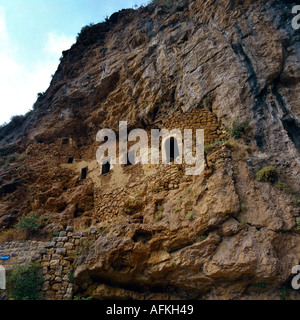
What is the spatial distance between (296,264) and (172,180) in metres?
3.78

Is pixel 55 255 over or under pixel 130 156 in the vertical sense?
under

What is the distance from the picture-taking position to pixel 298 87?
21.6 feet

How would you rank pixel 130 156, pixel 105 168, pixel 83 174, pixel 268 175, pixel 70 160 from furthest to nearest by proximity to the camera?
pixel 70 160 → pixel 83 174 → pixel 105 168 → pixel 130 156 → pixel 268 175

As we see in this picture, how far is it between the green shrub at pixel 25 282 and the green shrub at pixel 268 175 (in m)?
6.97

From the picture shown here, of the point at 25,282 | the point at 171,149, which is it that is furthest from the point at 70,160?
the point at 25,282

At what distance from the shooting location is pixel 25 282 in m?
6.64

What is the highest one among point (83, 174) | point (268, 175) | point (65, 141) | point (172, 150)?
point (65, 141)

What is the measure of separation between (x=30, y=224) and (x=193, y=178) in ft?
20.8

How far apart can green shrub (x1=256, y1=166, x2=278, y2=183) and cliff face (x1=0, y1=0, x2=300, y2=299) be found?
136mm

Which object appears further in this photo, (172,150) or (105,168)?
(105,168)

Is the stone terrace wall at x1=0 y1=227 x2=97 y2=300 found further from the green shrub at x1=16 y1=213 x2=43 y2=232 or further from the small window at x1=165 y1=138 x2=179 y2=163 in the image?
the small window at x1=165 y1=138 x2=179 y2=163

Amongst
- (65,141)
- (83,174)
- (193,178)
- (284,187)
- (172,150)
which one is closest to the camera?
(284,187)

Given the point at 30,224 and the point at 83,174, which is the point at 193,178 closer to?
the point at 30,224
